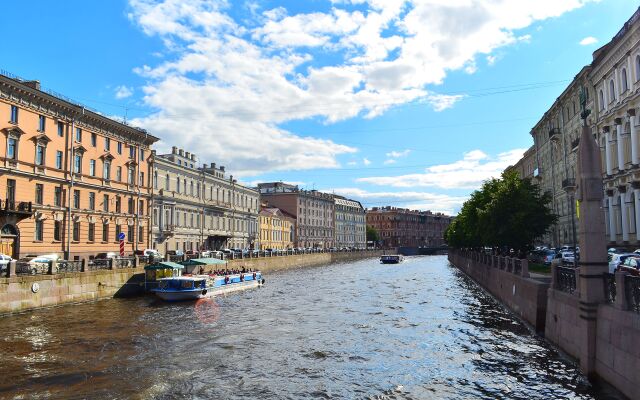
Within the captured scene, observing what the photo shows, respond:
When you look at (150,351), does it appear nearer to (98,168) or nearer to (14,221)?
(14,221)

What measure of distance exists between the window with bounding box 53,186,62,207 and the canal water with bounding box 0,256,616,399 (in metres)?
16.3

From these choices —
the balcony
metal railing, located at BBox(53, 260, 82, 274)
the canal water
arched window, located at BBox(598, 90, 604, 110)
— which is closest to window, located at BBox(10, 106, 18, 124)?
the balcony

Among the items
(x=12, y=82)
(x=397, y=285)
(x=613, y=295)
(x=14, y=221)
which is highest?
(x=12, y=82)

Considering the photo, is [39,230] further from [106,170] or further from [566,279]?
[566,279]

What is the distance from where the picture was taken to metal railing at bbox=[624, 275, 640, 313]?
11.8m

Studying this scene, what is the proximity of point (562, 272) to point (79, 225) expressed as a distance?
42.6 m

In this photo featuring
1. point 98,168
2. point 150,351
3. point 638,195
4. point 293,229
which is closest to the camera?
point 150,351

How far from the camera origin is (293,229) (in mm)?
133250

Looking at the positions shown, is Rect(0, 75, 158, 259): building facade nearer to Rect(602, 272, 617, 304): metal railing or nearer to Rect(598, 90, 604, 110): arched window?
Rect(602, 272, 617, 304): metal railing

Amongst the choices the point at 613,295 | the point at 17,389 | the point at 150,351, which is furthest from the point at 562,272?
the point at 17,389

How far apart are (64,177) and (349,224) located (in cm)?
13282

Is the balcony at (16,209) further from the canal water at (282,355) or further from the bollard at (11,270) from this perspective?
the bollard at (11,270)

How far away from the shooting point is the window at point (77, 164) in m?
47.7

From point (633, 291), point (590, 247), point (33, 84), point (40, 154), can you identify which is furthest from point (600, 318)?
point (33, 84)
